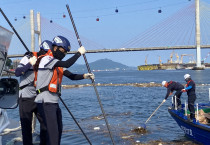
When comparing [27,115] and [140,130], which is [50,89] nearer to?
[27,115]

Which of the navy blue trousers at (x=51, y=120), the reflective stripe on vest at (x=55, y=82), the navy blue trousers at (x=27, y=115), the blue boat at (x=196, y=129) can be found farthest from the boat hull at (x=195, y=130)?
the reflective stripe on vest at (x=55, y=82)

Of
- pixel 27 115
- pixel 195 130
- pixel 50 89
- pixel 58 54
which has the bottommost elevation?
pixel 195 130

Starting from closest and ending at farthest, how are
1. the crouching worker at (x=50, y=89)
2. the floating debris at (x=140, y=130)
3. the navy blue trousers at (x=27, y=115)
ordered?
the crouching worker at (x=50, y=89) < the navy blue trousers at (x=27, y=115) < the floating debris at (x=140, y=130)

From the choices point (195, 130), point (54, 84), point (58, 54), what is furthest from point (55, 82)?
point (195, 130)

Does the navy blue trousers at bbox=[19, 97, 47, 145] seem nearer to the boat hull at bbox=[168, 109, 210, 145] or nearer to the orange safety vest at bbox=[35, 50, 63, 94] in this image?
the orange safety vest at bbox=[35, 50, 63, 94]

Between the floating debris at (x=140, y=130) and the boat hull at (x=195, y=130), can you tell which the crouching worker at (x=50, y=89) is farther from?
the floating debris at (x=140, y=130)

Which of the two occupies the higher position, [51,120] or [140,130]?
[51,120]

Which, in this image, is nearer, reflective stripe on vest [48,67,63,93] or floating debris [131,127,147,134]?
reflective stripe on vest [48,67,63,93]

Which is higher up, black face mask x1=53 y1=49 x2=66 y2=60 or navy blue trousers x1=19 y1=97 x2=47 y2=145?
black face mask x1=53 y1=49 x2=66 y2=60

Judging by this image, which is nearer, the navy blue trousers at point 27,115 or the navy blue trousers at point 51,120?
the navy blue trousers at point 51,120

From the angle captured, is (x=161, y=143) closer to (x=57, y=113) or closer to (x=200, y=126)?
(x=200, y=126)

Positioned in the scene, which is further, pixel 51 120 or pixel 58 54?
pixel 58 54

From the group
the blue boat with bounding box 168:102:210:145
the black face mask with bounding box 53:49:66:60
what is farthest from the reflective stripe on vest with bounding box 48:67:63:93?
the blue boat with bounding box 168:102:210:145

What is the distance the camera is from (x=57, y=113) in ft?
14.5
